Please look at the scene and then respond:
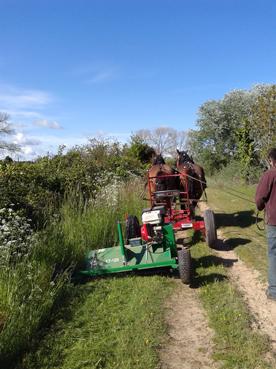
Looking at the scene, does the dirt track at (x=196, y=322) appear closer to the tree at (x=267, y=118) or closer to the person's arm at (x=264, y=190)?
the person's arm at (x=264, y=190)

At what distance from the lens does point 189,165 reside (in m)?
11.5

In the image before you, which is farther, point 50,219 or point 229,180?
point 229,180

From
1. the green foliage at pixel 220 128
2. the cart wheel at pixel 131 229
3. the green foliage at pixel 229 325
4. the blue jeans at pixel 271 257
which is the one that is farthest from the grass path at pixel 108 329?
the green foliage at pixel 220 128

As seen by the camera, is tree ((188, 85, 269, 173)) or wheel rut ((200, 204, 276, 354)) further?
tree ((188, 85, 269, 173))

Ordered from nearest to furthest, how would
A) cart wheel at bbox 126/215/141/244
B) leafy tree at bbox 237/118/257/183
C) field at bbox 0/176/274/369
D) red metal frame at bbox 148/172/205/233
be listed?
field at bbox 0/176/274/369
cart wheel at bbox 126/215/141/244
red metal frame at bbox 148/172/205/233
leafy tree at bbox 237/118/257/183

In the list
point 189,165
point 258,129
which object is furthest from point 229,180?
point 189,165

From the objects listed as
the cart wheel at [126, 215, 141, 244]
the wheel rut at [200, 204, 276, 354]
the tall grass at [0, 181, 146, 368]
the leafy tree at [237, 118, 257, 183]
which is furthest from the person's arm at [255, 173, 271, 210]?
the leafy tree at [237, 118, 257, 183]

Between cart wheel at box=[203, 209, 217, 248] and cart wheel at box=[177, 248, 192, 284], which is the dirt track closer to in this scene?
cart wheel at box=[177, 248, 192, 284]

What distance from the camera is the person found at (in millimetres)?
6277

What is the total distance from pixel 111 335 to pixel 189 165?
6.98 meters

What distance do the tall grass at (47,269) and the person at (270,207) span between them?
2.93 m

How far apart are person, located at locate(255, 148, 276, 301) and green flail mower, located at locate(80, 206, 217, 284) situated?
4.48ft

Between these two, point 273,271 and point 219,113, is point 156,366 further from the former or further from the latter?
point 219,113

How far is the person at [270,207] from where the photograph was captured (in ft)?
20.6
